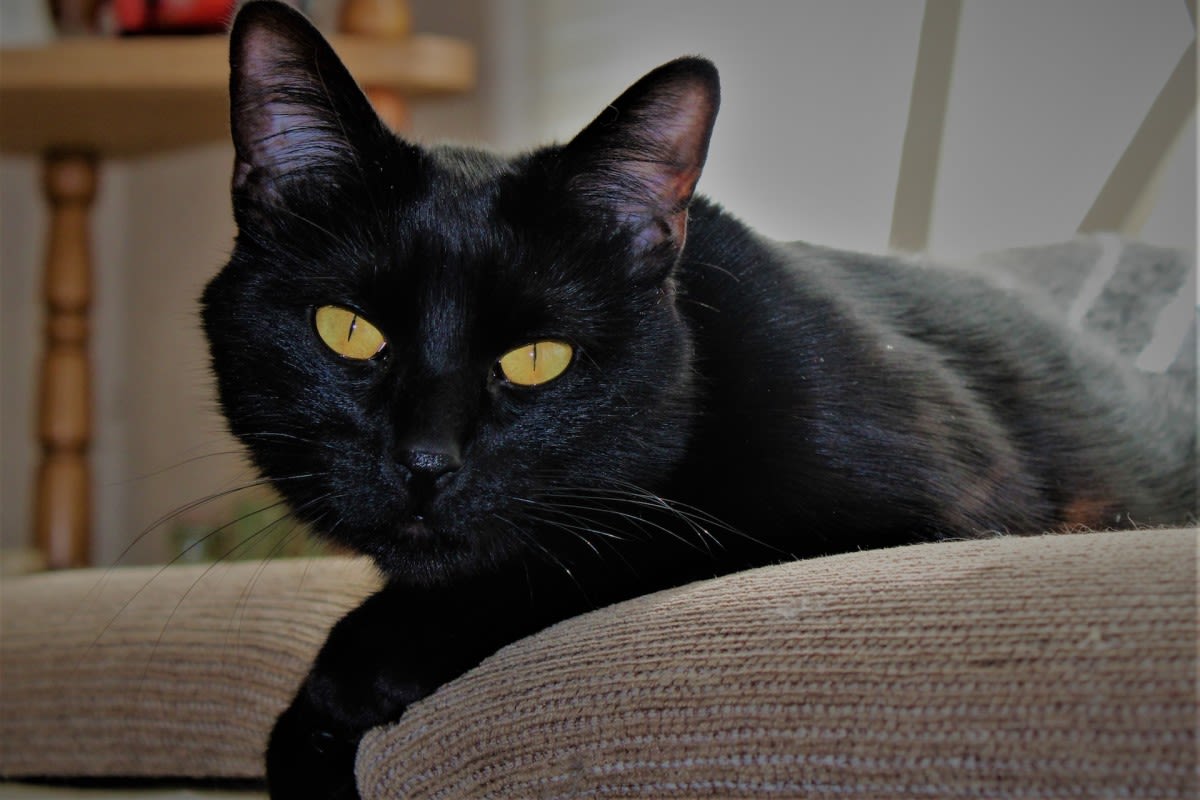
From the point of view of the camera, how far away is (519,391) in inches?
30.1

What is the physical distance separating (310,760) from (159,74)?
3.79 ft

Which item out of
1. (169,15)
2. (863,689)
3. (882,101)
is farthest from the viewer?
(169,15)

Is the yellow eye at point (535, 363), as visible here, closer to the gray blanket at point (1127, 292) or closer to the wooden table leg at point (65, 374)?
the gray blanket at point (1127, 292)

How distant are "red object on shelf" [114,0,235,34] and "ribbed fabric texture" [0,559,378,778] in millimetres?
937

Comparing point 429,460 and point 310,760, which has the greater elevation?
point 429,460

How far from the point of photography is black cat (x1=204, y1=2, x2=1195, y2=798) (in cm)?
75

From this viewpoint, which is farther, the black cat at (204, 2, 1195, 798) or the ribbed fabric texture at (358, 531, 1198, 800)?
the black cat at (204, 2, 1195, 798)

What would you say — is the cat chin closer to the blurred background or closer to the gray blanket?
the blurred background

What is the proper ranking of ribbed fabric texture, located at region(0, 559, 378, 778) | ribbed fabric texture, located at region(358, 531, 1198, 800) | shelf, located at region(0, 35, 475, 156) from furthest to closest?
shelf, located at region(0, 35, 475, 156)
ribbed fabric texture, located at region(0, 559, 378, 778)
ribbed fabric texture, located at region(358, 531, 1198, 800)

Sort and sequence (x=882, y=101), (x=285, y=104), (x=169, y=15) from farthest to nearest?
1. (x=169, y=15)
2. (x=882, y=101)
3. (x=285, y=104)

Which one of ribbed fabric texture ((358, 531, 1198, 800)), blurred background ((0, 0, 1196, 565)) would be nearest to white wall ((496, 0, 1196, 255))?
blurred background ((0, 0, 1196, 565))

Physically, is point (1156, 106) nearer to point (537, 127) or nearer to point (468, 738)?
point (537, 127)

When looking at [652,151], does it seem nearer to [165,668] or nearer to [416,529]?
[416,529]

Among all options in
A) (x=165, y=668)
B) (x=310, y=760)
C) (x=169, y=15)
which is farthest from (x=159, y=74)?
(x=310, y=760)
